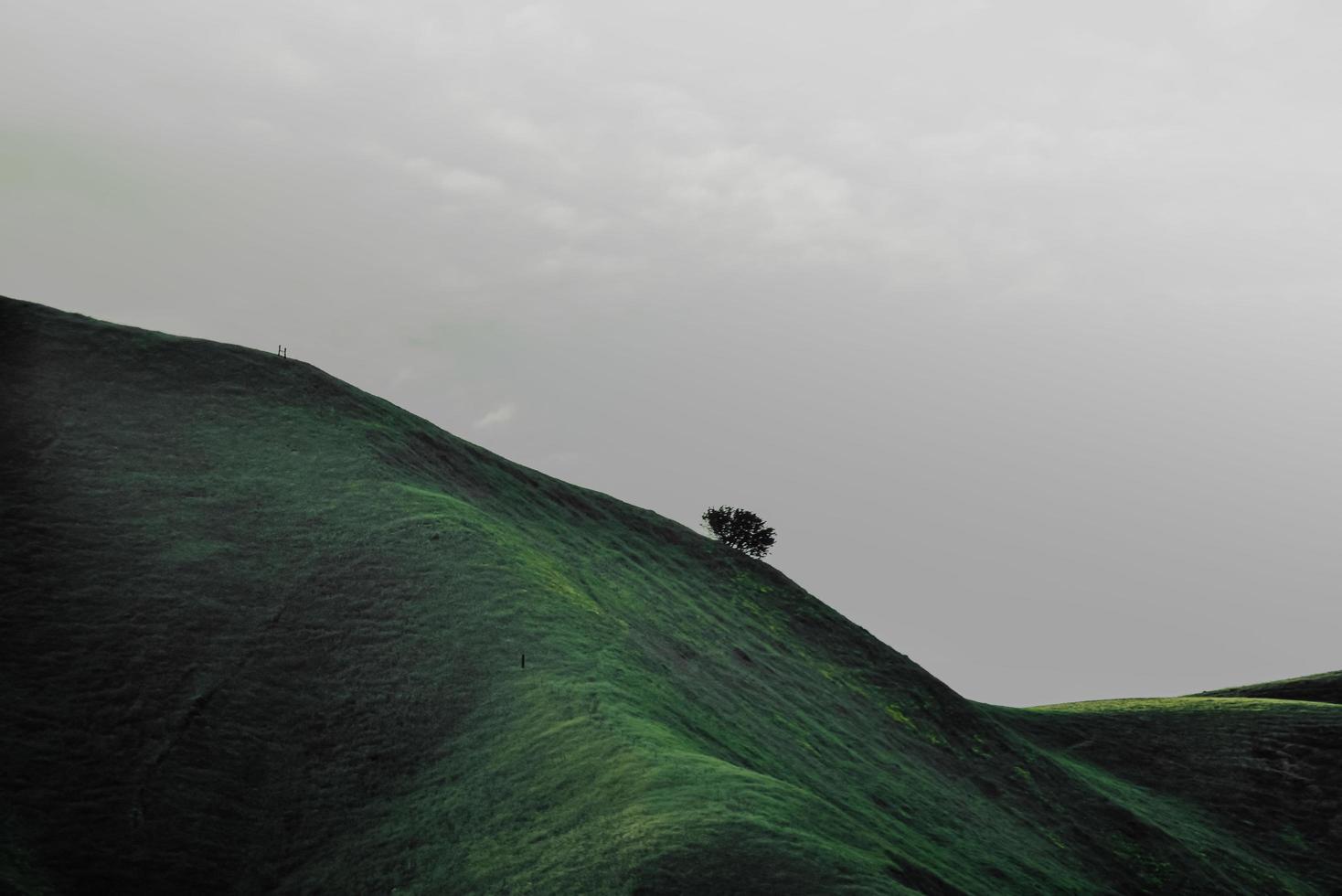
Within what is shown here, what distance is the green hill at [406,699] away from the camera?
26.7m

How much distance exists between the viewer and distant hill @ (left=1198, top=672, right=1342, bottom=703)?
90.1 meters

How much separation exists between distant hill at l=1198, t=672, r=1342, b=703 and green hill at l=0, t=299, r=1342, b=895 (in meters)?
28.6

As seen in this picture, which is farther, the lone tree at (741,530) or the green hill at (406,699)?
the lone tree at (741,530)

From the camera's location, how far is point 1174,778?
71562mm

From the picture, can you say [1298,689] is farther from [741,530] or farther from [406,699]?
[406,699]

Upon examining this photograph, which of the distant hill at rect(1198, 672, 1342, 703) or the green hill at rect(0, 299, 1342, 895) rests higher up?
the distant hill at rect(1198, 672, 1342, 703)

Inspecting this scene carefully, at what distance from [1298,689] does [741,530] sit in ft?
162

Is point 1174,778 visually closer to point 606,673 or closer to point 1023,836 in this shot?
point 1023,836

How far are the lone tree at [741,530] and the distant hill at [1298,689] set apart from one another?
40411mm

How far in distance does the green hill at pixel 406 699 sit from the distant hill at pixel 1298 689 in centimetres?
2855

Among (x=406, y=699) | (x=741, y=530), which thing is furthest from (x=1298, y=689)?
(x=406, y=699)

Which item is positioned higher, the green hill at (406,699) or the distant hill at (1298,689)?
the distant hill at (1298,689)

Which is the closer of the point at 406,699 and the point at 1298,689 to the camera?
the point at 406,699

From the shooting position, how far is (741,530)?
105 m
